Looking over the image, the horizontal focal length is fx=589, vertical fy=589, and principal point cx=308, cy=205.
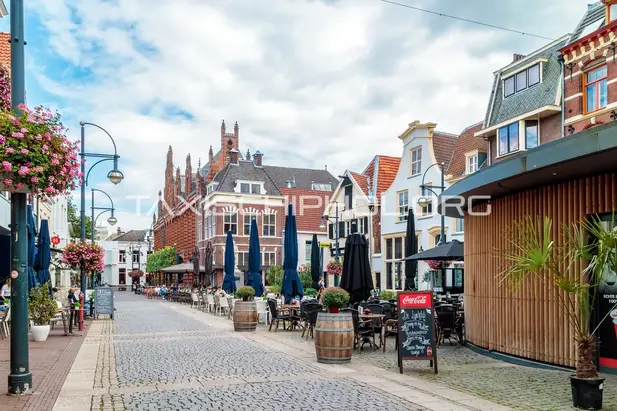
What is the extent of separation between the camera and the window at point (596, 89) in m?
21.6

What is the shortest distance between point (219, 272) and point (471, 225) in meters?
42.2

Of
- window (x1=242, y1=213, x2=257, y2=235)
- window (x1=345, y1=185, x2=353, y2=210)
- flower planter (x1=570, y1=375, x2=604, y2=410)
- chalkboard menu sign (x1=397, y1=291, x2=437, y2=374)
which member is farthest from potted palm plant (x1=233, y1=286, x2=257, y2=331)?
window (x1=242, y1=213, x2=257, y2=235)

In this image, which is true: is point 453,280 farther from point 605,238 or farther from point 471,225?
point 605,238

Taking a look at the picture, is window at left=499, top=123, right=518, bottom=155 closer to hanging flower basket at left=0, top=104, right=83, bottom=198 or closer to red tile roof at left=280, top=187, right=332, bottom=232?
hanging flower basket at left=0, top=104, right=83, bottom=198

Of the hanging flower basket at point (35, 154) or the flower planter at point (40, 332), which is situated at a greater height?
the hanging flower basket at point (35, 154)

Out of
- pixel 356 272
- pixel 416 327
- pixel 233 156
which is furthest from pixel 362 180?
pixel 416 327

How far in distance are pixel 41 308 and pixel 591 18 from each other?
2213 centimetres

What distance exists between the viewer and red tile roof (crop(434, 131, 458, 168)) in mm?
33125

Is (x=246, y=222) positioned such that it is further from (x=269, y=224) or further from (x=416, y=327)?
(x=416, y=327)

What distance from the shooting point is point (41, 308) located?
14.9 metres

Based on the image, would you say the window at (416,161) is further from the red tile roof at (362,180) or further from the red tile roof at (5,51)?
the red tile roof at (5,51)

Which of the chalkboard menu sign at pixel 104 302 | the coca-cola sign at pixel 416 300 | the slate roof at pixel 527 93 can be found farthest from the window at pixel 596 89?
the chalkboard menu sign at pixel 104 302

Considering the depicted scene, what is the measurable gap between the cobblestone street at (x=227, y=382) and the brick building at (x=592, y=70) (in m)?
14.8

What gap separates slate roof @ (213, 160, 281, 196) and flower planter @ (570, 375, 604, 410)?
4805cm
